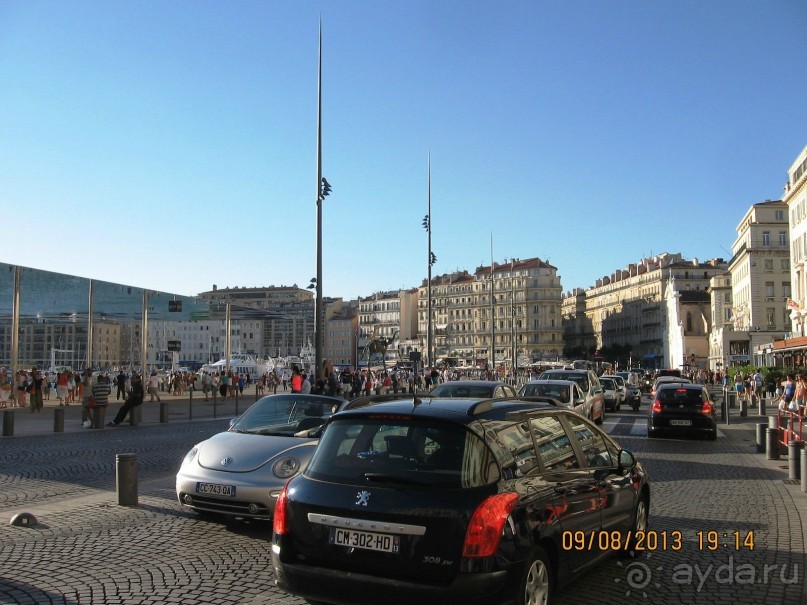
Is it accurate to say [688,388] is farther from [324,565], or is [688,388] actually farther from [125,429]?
[324,565]

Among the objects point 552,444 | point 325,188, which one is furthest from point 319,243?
point 552,444

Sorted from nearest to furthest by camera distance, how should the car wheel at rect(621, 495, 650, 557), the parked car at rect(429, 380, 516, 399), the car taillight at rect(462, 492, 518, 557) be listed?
the car taillight at rect(462, 492, 518, 557) → the car wheel at rect(621, 495, 650, 557) → the parked car at rect(429, 380, 516, 399)

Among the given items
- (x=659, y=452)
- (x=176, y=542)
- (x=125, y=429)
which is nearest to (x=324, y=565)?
(x=176, y=542)

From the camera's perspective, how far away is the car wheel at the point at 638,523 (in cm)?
699

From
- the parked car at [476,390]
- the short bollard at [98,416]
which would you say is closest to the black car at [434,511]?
the parked car at [476,390]

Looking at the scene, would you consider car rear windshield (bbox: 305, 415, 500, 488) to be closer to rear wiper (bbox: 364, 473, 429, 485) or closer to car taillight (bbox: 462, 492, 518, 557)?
rear wiper (bbox: 364, 473, 429, 485)

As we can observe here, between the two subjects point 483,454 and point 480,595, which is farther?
point 483,454

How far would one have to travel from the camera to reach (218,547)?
762 cm

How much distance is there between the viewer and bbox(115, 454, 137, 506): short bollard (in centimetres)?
960

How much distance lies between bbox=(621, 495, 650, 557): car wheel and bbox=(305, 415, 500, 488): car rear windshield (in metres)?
2.74

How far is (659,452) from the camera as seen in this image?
1706cm

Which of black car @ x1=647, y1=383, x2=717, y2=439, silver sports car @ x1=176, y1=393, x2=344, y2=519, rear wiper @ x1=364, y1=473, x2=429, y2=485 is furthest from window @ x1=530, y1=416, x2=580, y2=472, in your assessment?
black car @ x1=647, y1=383, x2=717, y2=439

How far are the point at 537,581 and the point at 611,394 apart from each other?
28678 mm

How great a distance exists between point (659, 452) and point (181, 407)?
998 inches
